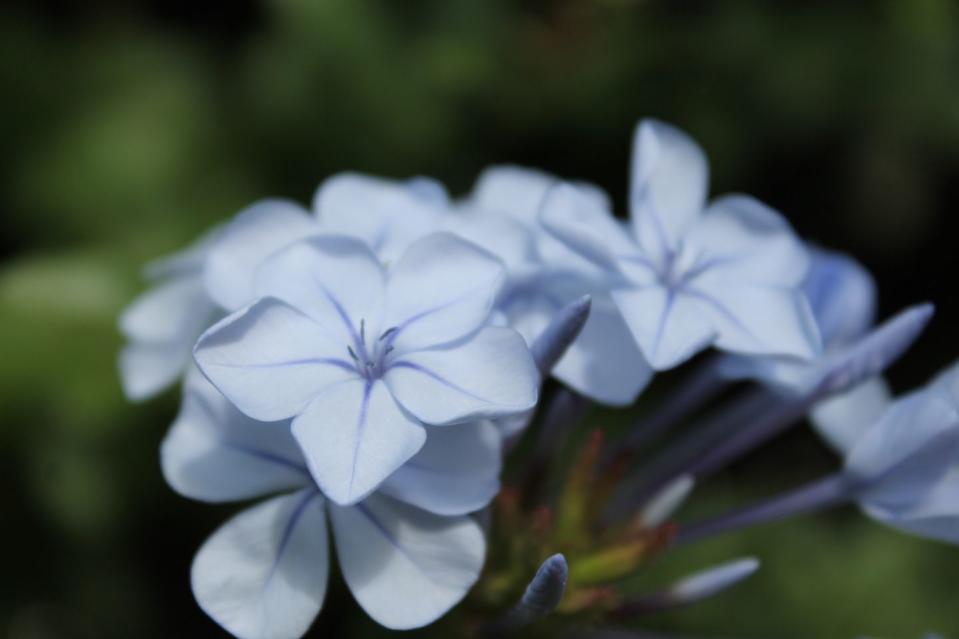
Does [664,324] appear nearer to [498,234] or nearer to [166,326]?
[498,234]

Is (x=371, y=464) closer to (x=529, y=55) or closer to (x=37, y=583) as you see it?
(x=37, y=583)

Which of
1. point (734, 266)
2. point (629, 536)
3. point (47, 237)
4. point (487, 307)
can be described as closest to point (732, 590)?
point (629, 536)

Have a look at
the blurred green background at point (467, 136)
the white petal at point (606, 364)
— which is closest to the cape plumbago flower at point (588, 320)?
the white petal at point (606, 364)

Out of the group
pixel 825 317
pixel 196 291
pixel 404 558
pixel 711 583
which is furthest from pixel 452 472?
pixel 825 317

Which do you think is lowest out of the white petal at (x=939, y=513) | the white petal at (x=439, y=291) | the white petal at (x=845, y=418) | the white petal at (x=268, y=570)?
the white petal at (x=268, y=570)

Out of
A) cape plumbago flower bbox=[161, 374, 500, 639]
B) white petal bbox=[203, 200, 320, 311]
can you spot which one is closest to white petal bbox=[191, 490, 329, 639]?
cape plumbago flower bbox=[161, 374, 500, 639]

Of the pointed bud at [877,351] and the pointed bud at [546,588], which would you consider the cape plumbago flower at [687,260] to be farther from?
the pointed bud at [546,588]

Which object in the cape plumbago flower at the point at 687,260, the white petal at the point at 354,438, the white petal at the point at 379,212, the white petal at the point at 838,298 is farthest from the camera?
the white petal at the point at 838,298
